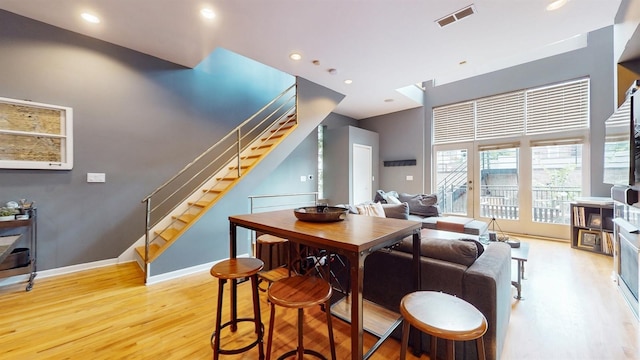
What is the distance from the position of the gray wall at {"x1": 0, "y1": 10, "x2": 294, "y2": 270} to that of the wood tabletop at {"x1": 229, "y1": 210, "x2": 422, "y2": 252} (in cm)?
278

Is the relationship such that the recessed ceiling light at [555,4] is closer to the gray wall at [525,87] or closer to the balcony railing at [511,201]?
the gray wall at [525,87]

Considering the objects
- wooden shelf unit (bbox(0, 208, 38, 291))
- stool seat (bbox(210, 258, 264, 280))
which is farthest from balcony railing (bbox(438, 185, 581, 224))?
wooden shelf unit (bbox(0, 208, 38, 291))

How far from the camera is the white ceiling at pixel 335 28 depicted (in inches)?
99.5

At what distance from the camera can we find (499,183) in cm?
532

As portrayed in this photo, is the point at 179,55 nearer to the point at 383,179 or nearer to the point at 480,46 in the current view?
the point at 480,46

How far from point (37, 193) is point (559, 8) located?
634 cm

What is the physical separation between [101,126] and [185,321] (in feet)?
9.79

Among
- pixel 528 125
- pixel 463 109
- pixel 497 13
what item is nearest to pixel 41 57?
pixel 497 13

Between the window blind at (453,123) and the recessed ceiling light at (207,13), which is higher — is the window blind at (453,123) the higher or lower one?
the lower one

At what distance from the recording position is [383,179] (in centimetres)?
707

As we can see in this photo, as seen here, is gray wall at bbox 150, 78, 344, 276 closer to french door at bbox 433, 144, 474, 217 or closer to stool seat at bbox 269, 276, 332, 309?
stool seat at bbox 269, 276, 332, 309

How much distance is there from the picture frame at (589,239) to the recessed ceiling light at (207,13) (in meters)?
6.29

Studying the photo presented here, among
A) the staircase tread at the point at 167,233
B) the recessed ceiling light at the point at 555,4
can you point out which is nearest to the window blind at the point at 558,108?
the recessed ceiling light at the point at 555,4

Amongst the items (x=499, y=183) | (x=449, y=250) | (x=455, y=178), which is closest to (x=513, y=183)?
(x=499, y=183)
